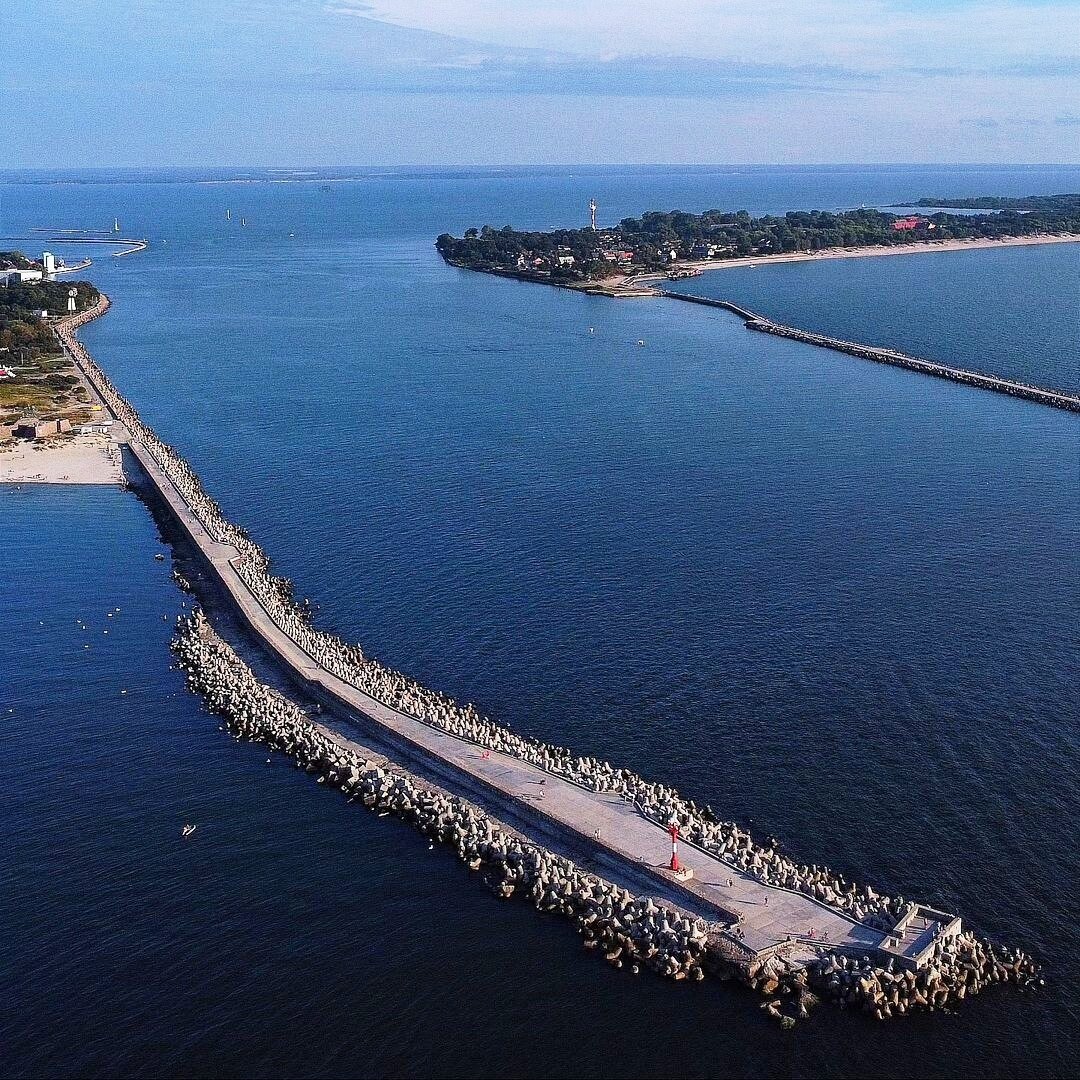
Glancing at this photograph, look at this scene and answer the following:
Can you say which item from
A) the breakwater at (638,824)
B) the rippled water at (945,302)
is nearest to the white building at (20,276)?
the rippled water at (945,302)

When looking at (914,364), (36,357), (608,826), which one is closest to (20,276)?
(36,357)

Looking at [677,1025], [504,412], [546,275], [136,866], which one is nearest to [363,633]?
[136,866]

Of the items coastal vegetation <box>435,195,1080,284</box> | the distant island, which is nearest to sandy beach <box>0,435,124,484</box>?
the distant island

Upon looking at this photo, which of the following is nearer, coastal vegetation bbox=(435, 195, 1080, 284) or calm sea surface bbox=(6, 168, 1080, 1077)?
calm sea surface bbox=(6, 168, 1080, 1077)

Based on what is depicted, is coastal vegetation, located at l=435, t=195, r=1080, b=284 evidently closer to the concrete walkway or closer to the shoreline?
the shoreline

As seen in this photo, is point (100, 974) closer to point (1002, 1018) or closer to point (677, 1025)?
point (677, 1025)

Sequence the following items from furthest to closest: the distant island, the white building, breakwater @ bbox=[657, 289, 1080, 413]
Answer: the distant island → the white building → breakwater @ bbox=[657, 289, 1080, 413]
